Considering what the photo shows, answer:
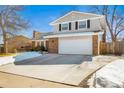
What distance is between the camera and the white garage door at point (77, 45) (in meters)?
Answer: 11.7

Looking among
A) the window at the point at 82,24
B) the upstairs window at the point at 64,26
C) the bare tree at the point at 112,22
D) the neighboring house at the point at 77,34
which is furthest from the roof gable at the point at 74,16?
the bare tree at the point at 112,22

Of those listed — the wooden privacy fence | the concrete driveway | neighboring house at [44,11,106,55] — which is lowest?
the concrete driveway

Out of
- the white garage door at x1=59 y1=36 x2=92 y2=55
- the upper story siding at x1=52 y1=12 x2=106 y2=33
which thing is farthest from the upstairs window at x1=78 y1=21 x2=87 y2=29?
Answer: the white garage door at x1=59 y1=36 x2=92 y2=55

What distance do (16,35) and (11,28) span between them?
3.35 ft

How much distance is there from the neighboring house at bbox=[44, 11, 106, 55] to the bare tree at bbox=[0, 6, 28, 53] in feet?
12.0

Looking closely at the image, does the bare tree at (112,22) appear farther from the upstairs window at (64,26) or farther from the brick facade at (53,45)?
the brick facade at (53,45)

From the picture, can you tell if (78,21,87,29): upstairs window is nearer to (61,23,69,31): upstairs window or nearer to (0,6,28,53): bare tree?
(61,23,69,31): upstairs window

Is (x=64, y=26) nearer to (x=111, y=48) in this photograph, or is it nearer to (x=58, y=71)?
(x=111, y=48)

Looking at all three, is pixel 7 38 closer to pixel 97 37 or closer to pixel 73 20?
pixel 73 20

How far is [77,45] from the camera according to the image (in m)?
12.0

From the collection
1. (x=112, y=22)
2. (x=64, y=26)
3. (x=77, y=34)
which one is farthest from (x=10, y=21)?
(x=112, y=22)

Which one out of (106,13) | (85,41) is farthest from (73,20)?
(106,13)

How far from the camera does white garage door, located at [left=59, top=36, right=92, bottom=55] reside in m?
11.7

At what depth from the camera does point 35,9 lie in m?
9.28
